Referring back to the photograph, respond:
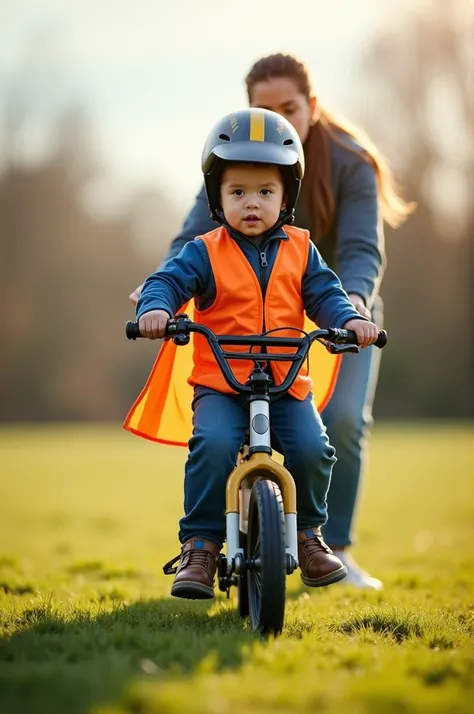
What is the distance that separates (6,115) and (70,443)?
14753 mm

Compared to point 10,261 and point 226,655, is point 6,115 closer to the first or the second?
point 10,261

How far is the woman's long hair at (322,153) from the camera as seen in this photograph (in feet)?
18.6

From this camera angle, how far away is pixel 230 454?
4.19 metres

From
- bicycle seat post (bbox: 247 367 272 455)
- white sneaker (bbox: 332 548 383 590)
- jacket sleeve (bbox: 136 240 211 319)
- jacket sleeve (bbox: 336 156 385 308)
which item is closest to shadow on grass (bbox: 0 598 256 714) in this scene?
bicycle seat post (bbox: 247 367 272 455)

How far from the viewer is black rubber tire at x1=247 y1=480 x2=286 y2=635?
371cm

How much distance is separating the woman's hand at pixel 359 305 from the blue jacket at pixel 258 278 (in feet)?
1.31

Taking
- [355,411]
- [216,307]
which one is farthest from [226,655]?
[355,411]

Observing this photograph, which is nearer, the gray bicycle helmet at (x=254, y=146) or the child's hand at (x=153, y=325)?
the child's hand at (x=153, y=325)

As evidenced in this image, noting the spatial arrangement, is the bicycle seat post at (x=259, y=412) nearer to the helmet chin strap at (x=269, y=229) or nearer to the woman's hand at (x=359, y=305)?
the helmet chin strap at (x=269, y=229)

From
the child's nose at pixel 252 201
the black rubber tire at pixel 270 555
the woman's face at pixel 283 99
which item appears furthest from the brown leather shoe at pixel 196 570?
the woman's face at pixel 283 99

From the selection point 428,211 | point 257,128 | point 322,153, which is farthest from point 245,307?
point 428,211

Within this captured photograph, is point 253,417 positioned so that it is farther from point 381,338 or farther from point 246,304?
point 381,338

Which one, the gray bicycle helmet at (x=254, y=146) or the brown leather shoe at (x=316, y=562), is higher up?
the gray bicycle helmet at (x=254, y=146)

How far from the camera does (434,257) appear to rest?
1455 inches
